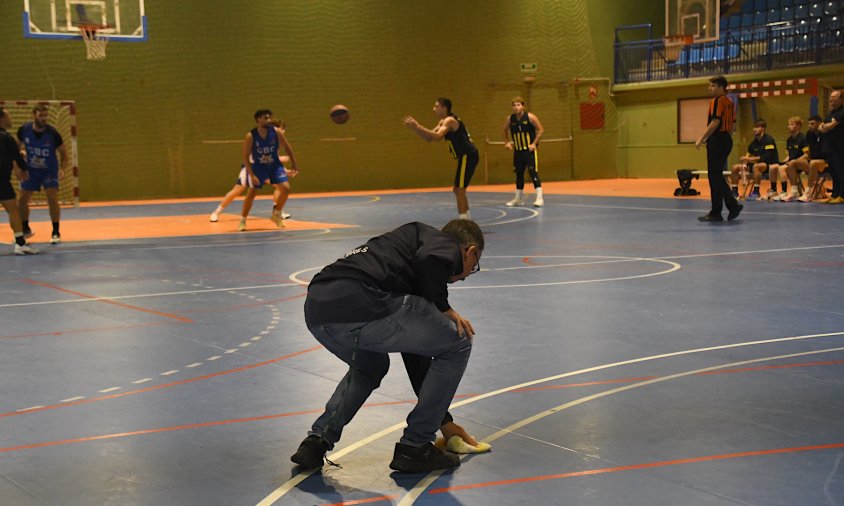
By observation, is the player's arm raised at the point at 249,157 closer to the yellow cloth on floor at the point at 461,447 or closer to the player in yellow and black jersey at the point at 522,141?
the player in yellow and black jersey at the point at 522,141

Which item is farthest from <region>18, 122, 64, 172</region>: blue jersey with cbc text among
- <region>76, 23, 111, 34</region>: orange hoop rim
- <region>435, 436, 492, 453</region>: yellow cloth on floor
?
<region>435, 436, 492, 453</region>: yellow cloth on floor

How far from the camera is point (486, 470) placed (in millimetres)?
4492

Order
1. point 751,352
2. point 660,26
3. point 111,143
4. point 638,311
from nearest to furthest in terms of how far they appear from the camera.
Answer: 1. point 751,352
2. point 638,311
3. point 111,143
4. point 660,26

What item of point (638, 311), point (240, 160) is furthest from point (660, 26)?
point (638, 311)

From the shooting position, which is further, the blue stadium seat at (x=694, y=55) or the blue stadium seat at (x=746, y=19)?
the blue stadium seat at (x=694, y=55)

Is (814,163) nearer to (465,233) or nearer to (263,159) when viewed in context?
(263,159)

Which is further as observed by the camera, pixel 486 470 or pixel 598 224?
pixel 598 224

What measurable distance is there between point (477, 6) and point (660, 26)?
21.9 feet

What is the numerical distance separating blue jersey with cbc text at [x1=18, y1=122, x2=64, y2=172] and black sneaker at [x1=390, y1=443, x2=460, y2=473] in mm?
11424

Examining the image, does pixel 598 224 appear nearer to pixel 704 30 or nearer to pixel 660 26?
pixel 704 30

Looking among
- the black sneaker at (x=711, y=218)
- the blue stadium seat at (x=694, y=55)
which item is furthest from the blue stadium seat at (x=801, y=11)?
the black sneaker at (x=711, y=218)

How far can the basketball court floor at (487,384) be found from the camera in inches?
170

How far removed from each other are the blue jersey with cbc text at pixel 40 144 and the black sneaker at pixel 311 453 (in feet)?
36.8

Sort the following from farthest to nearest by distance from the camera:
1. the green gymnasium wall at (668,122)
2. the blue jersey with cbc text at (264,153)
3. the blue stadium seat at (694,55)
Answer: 1. the blue stadium seat at (694,55)
2. the green gymnasium wall at (668,122)
3. the blue jersey with cbc text at (264,153)
